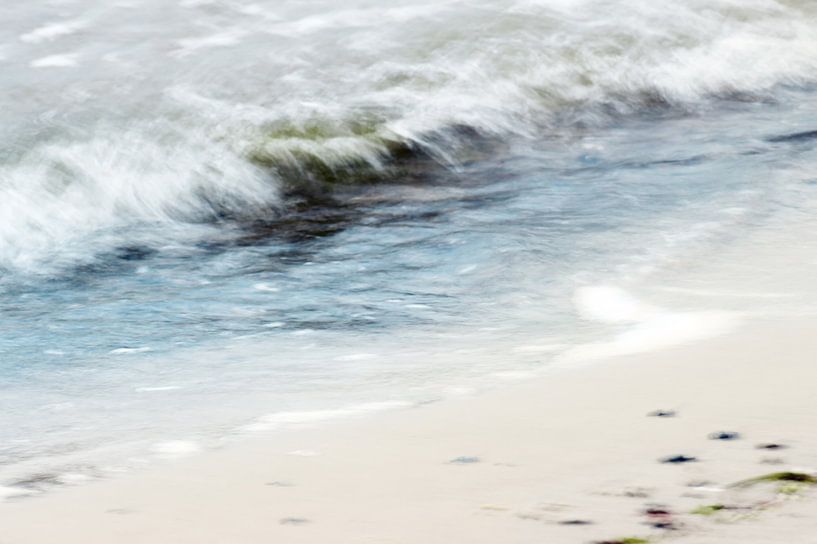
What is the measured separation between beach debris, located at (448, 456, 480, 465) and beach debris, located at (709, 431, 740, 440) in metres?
0.45

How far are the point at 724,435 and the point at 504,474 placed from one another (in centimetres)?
44

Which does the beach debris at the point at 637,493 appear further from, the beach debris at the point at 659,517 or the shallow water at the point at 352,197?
the shallow water at the point at 352,197

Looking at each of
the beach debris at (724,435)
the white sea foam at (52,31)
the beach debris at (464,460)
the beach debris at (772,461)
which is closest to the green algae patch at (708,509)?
the beach debris at (772,461)

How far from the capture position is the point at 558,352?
135 inches

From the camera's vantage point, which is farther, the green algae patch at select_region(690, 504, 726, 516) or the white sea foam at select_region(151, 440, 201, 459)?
the white sea foam at select_region(151, 440, 201, 459)

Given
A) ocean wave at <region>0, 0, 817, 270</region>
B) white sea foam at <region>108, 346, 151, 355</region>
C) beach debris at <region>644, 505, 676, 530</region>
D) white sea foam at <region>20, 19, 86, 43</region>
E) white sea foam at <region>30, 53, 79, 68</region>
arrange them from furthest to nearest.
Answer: white sea foam at <region>20, 19, 86, 43</region> → white sea foam at <region>30, 53, 79, 68</region> → ocean wave at <region>0, 0, 817, 270</region> → white sea foam at <region>108, 346, 151, 355</region> → beach debris at <region>644, 505, 676, 530</region>

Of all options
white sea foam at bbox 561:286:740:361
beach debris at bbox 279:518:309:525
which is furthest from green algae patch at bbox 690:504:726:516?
white sea foam at bbox 561:286:740:361

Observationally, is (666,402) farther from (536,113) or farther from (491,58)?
(491,58)

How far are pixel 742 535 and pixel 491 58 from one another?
5789 millimetres

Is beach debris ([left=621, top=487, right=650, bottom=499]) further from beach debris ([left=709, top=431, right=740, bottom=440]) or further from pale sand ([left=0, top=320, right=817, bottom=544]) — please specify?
beach debris ([left=709, top=431, right=740, bottom=440])

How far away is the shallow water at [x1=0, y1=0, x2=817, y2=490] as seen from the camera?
347 cm

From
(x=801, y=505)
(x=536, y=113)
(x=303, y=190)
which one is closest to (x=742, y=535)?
(x=801, y=505)

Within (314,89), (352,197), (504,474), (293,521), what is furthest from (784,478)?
(314,89)

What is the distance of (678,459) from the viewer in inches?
103
